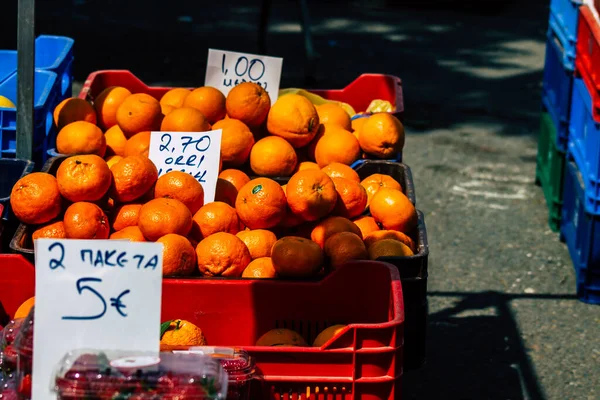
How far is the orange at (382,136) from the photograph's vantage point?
122 inches

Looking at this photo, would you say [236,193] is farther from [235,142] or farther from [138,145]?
[138,145]

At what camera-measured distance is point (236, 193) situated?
2.82 metres

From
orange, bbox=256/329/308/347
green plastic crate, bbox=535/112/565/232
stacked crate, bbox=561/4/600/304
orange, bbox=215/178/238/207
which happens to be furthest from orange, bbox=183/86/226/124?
green plastic crate, bbox=535/112/565/232

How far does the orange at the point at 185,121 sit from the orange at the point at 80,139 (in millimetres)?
232

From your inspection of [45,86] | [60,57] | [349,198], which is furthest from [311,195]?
[60,57]

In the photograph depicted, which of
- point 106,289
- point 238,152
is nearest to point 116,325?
point 106,289

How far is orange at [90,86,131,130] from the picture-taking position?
3281 millimetres

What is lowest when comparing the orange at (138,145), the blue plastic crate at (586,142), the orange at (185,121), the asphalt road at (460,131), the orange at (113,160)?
the asphalt road at (460,131)

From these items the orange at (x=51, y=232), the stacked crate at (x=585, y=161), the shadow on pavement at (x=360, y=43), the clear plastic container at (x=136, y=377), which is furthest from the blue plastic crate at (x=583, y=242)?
the clear plastic container at (x=136, y=377)

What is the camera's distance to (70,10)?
9914 mm

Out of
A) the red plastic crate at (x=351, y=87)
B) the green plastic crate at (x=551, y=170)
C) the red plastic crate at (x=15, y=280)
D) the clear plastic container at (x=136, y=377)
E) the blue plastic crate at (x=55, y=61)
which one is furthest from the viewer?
the green plastic crate at (x=551, y=170)

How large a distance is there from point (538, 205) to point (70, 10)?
21.1ft

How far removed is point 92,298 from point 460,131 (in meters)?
5.57

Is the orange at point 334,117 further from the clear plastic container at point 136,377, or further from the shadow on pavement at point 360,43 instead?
the shadow on pavement at point 360,43
